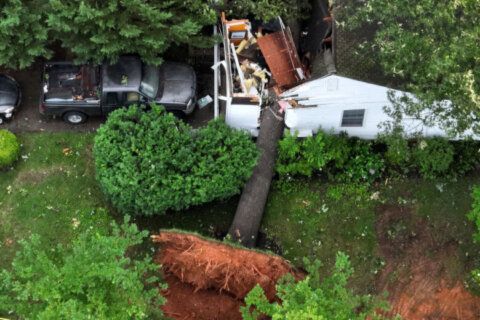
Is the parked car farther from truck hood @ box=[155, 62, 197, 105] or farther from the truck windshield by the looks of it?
truck hood @ box=[155, 62, 197, 105]

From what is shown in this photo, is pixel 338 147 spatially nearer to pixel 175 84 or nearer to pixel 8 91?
pixel 175 84

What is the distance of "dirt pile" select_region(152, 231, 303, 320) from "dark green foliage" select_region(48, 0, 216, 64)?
490 centimetres

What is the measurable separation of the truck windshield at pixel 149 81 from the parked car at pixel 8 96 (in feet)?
12.3

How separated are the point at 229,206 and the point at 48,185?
518 centimetres

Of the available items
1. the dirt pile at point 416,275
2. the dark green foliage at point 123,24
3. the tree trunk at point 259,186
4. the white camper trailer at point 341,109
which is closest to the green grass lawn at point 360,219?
the dirt pile at point 416,275

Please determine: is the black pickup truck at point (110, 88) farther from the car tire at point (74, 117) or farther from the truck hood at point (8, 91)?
the truck hood at point (8, 91)

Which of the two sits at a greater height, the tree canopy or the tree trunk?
the tree canopy

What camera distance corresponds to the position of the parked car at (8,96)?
517 inches

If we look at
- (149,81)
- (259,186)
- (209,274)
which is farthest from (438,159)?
(149,81)

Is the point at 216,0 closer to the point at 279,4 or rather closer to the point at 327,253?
the point at 279,4

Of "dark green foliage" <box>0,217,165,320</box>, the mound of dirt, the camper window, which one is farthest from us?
the camper window

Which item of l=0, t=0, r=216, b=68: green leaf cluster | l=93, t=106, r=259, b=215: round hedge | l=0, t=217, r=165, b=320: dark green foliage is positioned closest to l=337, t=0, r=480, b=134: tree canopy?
l=93, t=106, r=259, b=215: round hedge

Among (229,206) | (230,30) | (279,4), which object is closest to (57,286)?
(229,206)

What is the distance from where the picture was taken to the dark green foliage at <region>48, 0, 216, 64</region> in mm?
10844
